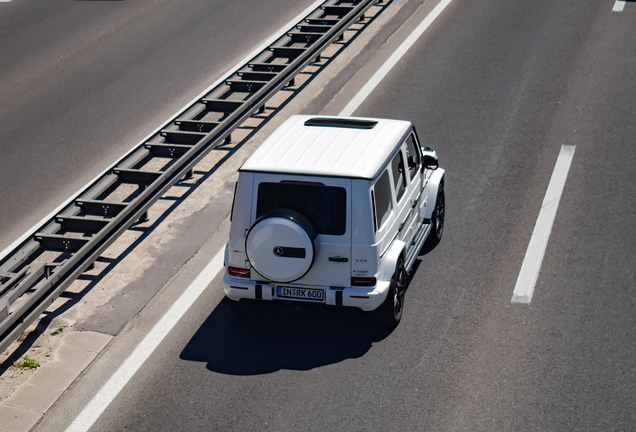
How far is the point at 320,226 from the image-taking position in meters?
7.95

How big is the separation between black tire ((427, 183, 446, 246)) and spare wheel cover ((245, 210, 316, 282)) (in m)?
2.77

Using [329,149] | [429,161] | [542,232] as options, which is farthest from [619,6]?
[329,149]

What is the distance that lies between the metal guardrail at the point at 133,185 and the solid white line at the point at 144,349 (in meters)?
1.13

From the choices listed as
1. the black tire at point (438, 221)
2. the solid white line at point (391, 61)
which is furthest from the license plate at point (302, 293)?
the solid white line at point (391, 61)

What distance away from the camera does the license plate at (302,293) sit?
8164mm

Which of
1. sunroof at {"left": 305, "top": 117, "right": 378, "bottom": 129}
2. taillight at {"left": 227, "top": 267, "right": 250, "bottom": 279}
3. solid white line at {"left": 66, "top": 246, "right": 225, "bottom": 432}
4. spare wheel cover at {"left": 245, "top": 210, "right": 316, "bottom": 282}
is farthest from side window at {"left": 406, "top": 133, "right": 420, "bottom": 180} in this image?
solid white line at {"left": 66, "top": 246, "right": 225, "bottom": 432}

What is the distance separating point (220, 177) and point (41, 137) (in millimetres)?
3896

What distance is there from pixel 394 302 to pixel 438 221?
2.24 meters

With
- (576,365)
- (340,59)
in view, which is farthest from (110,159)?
(576,365)

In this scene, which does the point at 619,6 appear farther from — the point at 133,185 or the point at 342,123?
the point at 133,185

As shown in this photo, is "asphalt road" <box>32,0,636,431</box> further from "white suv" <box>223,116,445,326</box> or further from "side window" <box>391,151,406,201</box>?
"side window" <box>391,151,406,201</box>

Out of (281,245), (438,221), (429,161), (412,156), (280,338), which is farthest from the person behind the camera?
(438,221)

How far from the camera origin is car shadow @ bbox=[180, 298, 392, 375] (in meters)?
8.08

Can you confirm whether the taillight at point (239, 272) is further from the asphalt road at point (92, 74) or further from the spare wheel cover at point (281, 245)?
the asphalt road at point (92, 74)
